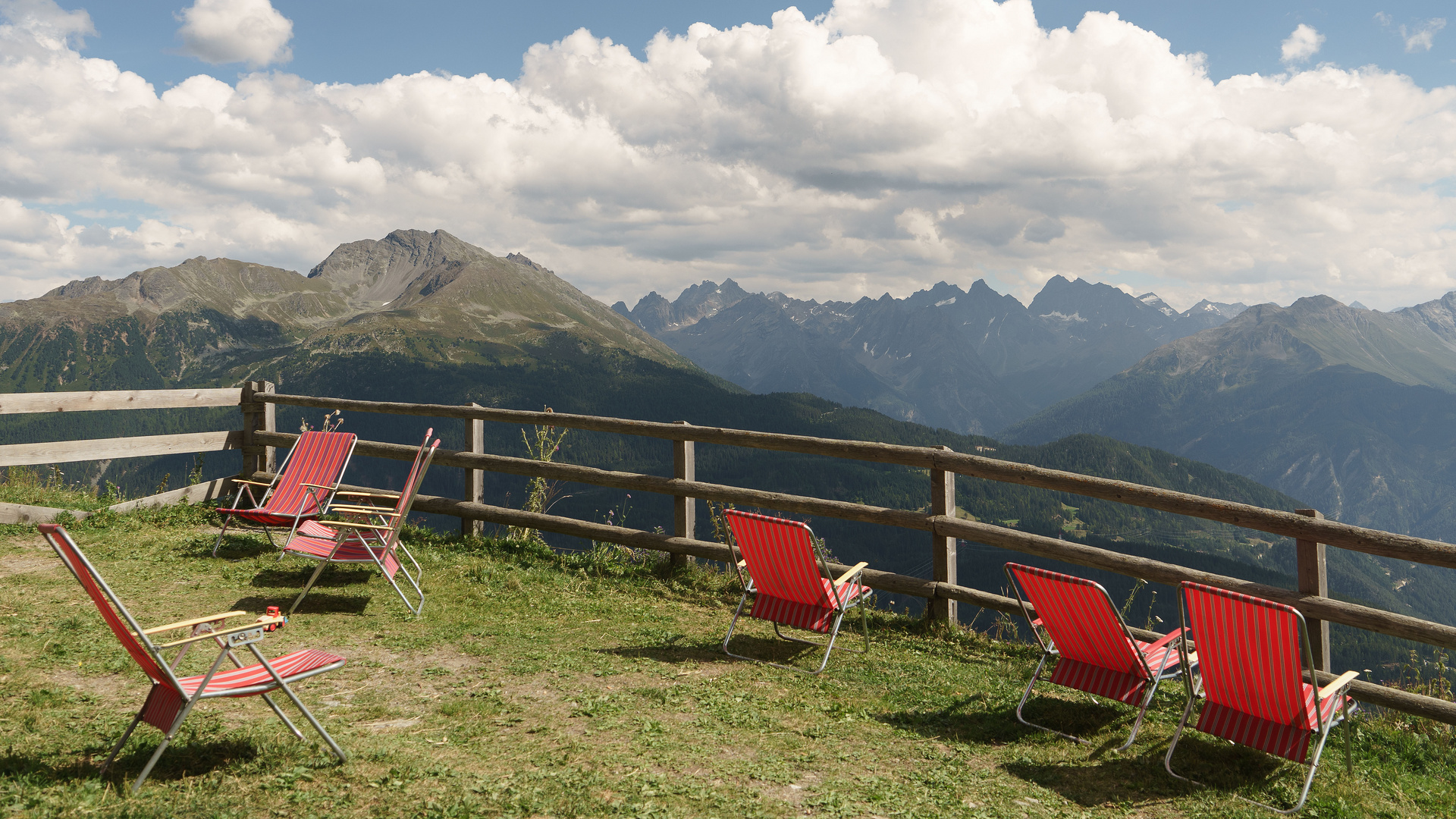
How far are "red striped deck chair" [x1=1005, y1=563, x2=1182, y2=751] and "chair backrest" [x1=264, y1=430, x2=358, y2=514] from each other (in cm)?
627

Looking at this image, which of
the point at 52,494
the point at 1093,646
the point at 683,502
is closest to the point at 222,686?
the point at 1093,646

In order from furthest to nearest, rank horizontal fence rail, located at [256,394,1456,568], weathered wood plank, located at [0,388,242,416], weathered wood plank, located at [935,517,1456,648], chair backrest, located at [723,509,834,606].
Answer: weathered wood plank, located at [0,388,242,416], chair backrest, located at [723,509,834,606], horizontal fence rail, located at [256,394,1456,568], weathered wood plank, located at [935,517,1456,648]

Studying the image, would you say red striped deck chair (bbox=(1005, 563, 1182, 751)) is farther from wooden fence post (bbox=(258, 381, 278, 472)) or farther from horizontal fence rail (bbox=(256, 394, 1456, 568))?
wooden fence post (bbox=(258, 381, 278, 472))

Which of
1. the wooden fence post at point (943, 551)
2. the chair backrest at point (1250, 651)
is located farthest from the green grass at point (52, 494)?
the chair backrest at point (1250, 651)

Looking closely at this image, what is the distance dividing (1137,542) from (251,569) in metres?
143

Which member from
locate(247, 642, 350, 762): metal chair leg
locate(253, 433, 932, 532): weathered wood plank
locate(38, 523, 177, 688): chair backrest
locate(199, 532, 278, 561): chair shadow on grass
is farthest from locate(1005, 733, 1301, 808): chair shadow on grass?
locate(199, 532, 278, 561): chair shadow on grass

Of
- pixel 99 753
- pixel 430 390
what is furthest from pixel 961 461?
pixel 430 390

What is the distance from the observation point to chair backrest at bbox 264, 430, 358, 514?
7.61 meters

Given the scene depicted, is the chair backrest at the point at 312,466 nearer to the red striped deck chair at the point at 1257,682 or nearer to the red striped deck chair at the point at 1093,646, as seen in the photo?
the red striped deck chair at the point at 1093,646

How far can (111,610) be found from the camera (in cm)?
317

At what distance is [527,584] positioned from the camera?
745 cm

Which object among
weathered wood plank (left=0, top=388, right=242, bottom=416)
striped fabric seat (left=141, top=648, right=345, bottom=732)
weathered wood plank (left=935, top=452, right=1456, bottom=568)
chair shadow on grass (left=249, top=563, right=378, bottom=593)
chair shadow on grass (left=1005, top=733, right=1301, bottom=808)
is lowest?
chair shadow on grass (left=1005, top=733, right=1301, bottom=808)

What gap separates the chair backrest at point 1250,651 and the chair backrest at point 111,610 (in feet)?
15.1

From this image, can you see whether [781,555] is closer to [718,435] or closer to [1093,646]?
[1093,646]
